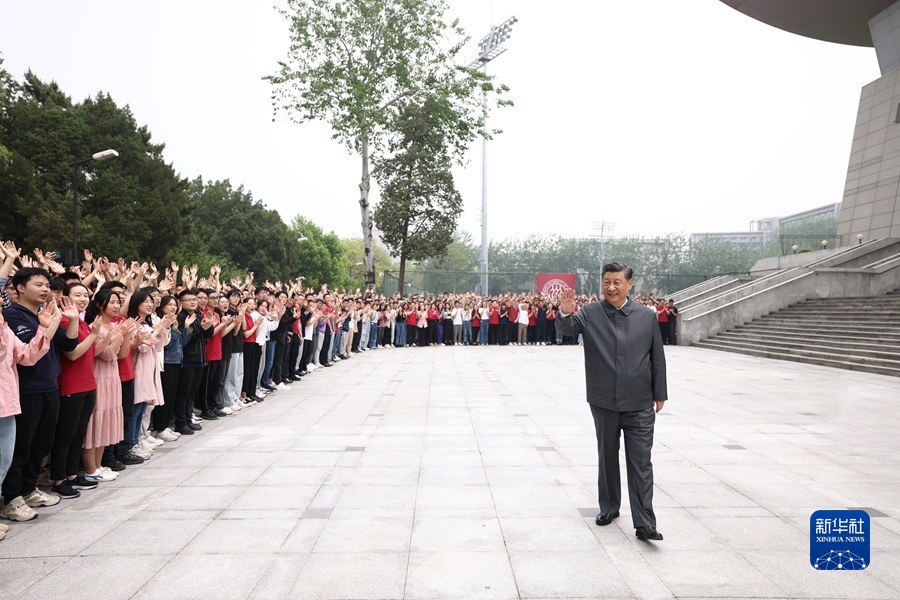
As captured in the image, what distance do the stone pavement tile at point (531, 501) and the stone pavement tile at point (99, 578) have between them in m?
2.42

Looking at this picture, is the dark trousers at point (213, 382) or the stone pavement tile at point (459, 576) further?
the dark trousers at point (213, 382)

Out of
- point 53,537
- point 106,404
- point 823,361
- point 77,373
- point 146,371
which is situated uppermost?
point 77,373

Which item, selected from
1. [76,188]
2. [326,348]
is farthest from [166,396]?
[76,188]

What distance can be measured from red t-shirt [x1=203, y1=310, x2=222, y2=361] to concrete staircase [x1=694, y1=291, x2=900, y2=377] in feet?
45.4

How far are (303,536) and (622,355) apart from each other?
2.52 m

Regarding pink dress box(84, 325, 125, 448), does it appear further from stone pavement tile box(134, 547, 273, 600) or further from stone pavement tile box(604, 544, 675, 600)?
stone pavement tile box(604, 544, 675, 600)

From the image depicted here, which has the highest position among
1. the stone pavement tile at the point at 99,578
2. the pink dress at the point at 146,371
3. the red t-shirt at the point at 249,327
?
the red t-shirt at the point at 249,327

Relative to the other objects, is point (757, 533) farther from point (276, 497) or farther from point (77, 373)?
point (77, 373)

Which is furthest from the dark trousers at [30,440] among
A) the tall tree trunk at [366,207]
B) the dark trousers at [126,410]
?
the tall tree trunk at [366,207]

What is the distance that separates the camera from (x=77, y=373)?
5246 millimetres

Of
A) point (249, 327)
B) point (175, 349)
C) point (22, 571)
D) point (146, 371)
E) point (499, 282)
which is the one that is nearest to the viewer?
point (22, 571)

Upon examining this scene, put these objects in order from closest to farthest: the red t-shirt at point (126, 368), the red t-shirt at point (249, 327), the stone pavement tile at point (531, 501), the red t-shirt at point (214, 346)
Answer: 1. the stone pavement tile at point (531, 501)
2. the red t-shirt at point (126, 368)
3. the red t-shirt at point (214, 346)
4. the red t-shirt at point (249, 327)

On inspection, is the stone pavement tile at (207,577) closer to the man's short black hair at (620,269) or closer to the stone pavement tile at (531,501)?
the stone pavement tile at (531,501)

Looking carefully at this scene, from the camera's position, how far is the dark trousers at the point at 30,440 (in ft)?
15.6
